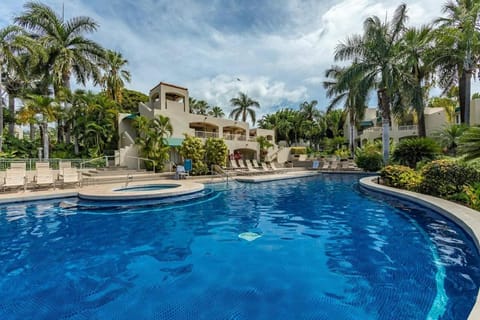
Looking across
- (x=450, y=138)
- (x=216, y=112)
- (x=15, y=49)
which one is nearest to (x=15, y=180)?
(x=15, y=49)

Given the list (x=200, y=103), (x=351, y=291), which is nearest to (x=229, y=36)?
(x=351, y=291)

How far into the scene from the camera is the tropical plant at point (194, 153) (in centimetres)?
1816

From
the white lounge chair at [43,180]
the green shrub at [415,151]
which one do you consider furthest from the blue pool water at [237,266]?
the green shrub at [415,151]

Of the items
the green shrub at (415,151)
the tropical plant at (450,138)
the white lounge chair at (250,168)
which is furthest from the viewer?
the white lounge chair at (250,168)

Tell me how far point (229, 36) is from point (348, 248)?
14394mm

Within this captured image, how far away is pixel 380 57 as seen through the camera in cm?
1545

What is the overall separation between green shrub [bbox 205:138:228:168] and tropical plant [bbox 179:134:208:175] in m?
0.99

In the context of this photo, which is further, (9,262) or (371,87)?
(371,87)

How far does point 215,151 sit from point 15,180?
12.1 meters

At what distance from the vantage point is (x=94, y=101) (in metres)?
19.9

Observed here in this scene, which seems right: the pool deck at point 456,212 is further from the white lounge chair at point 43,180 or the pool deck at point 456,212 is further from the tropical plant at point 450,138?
the white lounge chair at point 43,180

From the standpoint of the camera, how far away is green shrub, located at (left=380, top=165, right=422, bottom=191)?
405 inches

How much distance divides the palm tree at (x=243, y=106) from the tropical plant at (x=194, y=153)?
753 inches

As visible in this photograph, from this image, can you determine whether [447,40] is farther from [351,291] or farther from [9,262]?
[9,262]
